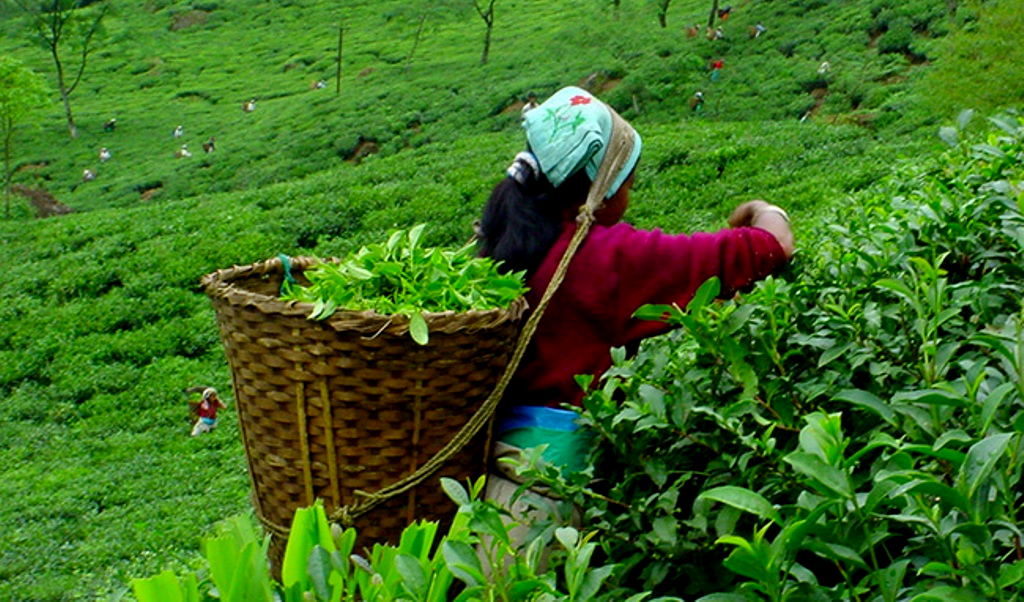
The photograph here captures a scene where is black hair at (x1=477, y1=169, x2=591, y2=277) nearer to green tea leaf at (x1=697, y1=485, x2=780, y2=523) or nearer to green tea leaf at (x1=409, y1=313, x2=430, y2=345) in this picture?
green tea leaf at (x1=409, y1=313, x2=430, y2=345)

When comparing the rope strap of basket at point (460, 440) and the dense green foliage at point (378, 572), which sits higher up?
the dense green foliage at point (378, 572)

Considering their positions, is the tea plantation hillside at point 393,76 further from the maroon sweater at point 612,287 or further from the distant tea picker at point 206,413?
the maroon sweater at point 612,287

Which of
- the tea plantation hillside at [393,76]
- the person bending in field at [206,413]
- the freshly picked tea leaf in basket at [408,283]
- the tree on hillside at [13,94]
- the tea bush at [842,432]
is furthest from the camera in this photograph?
the tree on hillside at [13,94]

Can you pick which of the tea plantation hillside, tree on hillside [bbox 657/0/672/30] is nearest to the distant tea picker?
the tea plantation hillside

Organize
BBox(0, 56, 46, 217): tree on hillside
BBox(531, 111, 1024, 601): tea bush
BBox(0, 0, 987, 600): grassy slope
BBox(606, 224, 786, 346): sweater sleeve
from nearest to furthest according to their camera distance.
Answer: BBox(531, 111, 1024, 601): tea bush
BBox(606, 224, 786, 346): sweater sleeve
BBox(0, 0, 987, 600): grassy slope
BBox(0, 56, 46, 217): tree on hillside

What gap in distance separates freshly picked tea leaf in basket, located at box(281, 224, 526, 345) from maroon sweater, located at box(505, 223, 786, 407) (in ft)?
0.41

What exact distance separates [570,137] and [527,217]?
20cm

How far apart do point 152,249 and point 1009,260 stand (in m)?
13.9

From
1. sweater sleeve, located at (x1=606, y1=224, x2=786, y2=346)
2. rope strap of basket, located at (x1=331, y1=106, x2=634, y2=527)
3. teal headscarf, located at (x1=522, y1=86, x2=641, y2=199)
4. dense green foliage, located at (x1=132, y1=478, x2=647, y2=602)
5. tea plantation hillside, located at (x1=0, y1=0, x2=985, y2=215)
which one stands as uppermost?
teal headscarf, located at (x1=522, y1=86, x2=641, y2=199)

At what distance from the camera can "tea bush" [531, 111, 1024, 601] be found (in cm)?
106

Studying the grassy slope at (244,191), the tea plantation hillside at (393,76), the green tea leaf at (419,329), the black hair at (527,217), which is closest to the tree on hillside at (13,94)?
the tea plantation hillside at (393,76)

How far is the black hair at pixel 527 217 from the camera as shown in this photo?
90.5 inches

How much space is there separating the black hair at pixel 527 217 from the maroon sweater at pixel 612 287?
52mm

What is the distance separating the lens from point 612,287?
2205mm
